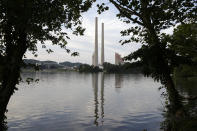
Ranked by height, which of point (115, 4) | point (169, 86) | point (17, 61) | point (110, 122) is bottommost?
point (110, 122)

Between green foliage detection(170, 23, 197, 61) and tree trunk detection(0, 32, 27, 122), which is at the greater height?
green foliage detection(170, 23, 197, 61)

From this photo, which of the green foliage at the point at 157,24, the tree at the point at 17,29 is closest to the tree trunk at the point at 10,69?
the tree at the point at 17,29

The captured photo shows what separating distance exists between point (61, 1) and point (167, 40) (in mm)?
6730

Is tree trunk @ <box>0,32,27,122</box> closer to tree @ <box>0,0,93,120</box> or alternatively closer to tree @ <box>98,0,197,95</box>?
tree @ <box>0,0,93,120</box>

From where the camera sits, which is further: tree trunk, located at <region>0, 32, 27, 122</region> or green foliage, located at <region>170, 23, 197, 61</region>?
green foliage, located at <region>170, 23, 197, 61</region>

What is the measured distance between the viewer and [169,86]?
12391mm

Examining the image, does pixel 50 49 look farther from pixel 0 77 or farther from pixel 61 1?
pixel 0 77

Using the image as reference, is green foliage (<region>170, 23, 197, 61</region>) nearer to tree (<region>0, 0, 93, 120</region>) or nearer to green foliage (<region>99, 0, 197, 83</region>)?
green foliage (<region>99, 0, 197, 83</region>)

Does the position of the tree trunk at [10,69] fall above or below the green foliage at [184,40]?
below

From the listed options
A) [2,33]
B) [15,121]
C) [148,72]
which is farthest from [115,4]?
[15,121]

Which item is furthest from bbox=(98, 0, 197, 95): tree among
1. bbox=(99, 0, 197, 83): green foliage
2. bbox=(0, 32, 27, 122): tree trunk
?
bbox=(0, 32, 27, 122): tree trunk

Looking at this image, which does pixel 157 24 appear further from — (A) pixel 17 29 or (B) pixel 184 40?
(A) pixel 17 29

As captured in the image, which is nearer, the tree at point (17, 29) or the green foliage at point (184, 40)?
the tree at point (17, 29)

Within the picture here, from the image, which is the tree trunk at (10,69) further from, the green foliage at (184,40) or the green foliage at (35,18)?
the green foliage at (184,40)
